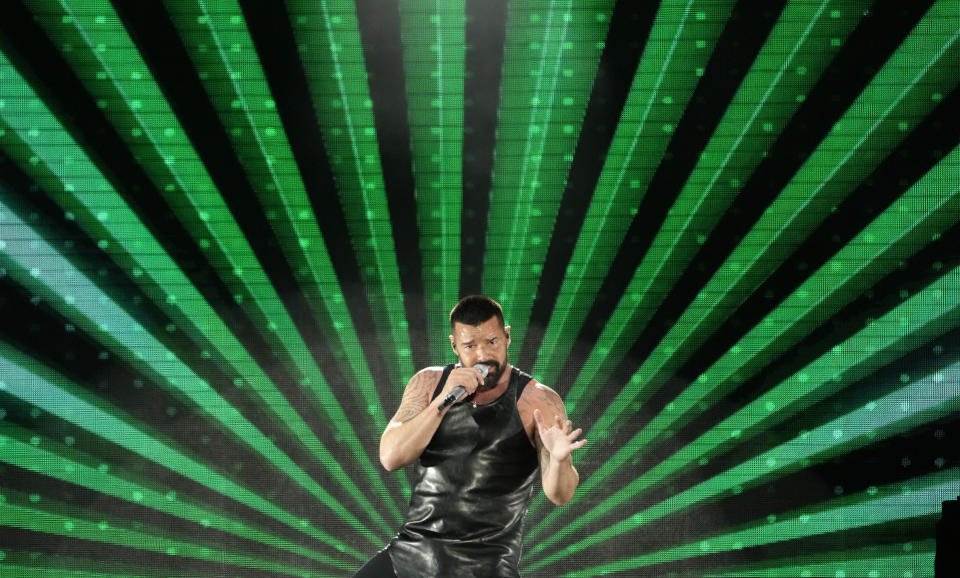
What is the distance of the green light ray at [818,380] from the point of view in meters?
4.97

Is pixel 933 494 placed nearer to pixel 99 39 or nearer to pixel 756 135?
pixel 756 135

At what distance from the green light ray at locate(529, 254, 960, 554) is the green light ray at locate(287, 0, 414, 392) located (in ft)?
4.10

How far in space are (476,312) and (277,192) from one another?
281 cm

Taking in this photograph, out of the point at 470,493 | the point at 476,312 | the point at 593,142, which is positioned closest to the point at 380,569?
the point at 470,493

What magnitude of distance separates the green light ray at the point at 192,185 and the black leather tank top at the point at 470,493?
8.41 ft

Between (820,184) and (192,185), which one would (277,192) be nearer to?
(192,185)

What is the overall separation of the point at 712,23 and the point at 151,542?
376 cm

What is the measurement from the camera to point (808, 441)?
494 cm

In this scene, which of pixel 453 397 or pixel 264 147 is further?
pixel 264 147

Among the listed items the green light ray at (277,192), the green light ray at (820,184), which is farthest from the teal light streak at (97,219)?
the green light ray at (820,184)

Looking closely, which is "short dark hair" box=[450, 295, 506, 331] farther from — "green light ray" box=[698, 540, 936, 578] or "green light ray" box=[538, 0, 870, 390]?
"green light ray" box=[698, 540, 936, 578]

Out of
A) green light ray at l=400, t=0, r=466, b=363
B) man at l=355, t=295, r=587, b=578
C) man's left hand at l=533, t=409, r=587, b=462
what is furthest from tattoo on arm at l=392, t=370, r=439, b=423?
green light ray at l=400, t=0, r=466, b=363

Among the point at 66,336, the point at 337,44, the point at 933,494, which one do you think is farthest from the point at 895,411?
the point at 66,336

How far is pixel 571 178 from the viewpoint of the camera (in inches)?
196
